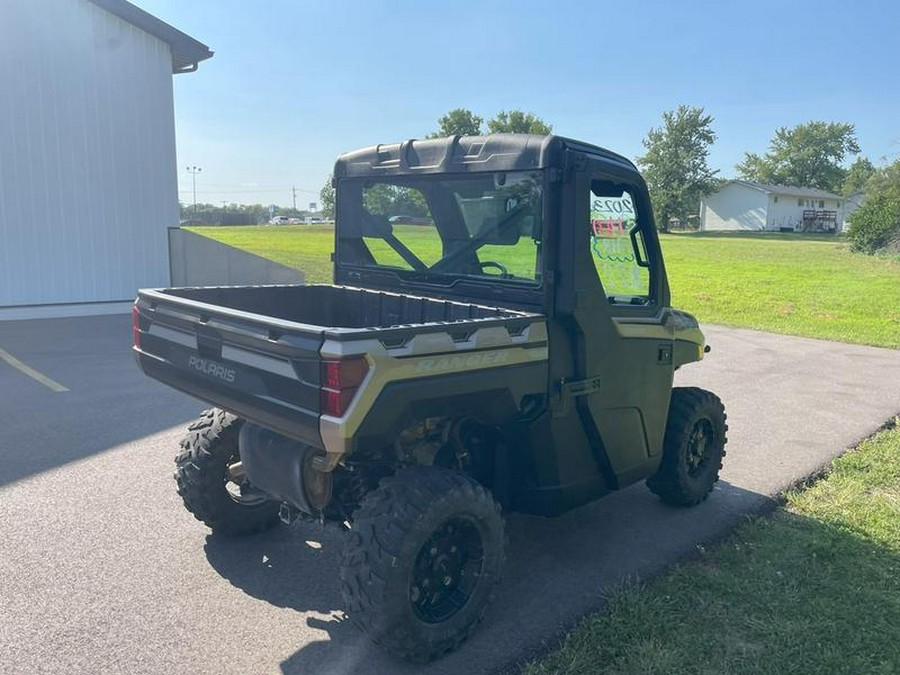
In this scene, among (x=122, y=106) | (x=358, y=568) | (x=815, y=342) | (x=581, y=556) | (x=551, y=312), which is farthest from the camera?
(x=122, y=106)

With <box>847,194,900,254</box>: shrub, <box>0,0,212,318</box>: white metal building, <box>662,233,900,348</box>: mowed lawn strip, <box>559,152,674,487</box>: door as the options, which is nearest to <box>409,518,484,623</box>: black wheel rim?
<box>559,152,674,487</box>: door

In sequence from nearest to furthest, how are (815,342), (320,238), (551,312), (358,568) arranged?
(358,568)
(551,312)
(815,342)
(320,238)

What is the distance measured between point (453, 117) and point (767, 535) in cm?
7393

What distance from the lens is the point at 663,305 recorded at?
166 inches

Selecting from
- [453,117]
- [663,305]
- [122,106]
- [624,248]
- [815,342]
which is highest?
[453,117]

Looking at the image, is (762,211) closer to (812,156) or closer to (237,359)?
(812,156)

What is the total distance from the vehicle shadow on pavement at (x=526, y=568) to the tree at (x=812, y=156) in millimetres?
97589

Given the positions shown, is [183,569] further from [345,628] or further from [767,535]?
[767,535]

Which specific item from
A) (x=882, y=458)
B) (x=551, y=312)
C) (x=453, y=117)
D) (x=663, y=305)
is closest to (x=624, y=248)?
(x=663, y=305)

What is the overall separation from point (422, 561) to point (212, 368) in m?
1.27

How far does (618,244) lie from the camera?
391 cm

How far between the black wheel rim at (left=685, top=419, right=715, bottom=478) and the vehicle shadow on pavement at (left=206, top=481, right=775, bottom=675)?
0.27m

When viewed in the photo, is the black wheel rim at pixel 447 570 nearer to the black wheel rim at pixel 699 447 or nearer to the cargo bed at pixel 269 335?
the cargo bed at pixel 269 335

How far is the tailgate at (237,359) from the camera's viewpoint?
273 centimetres
